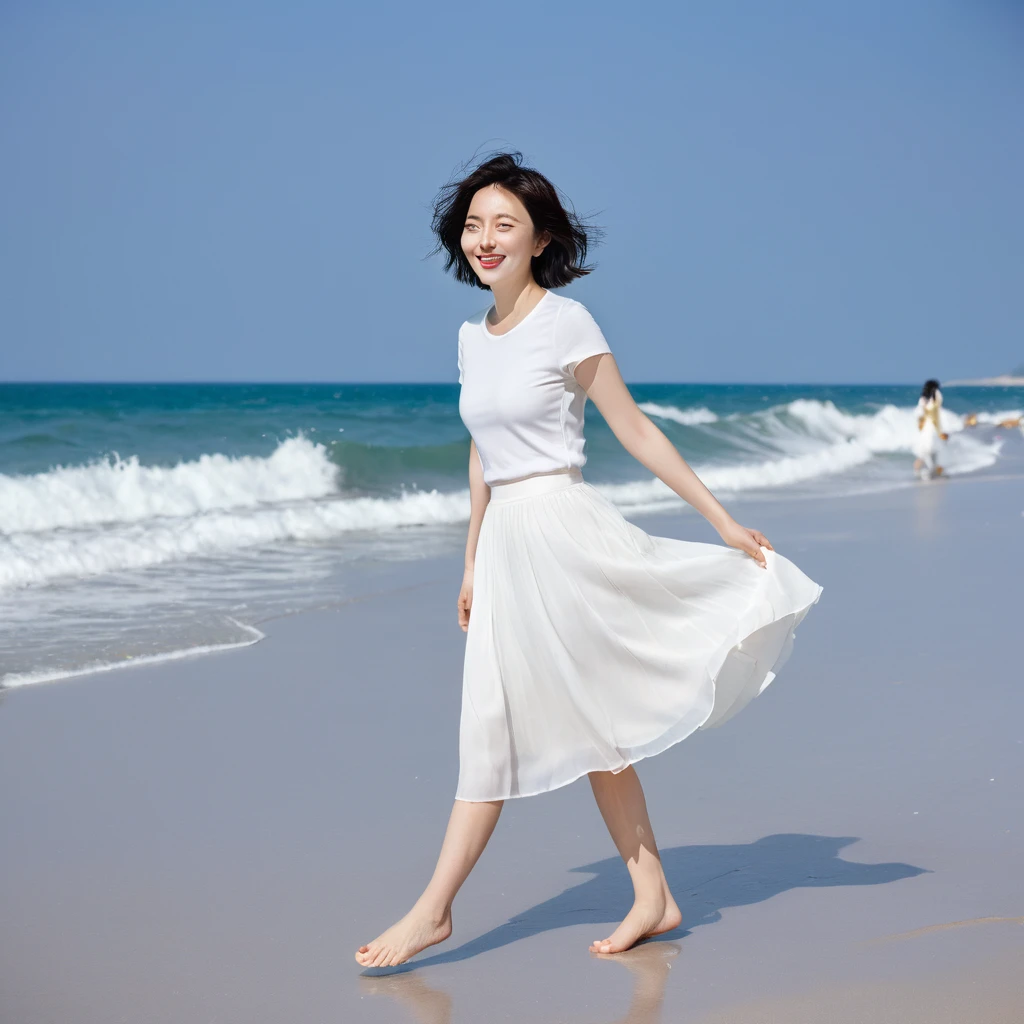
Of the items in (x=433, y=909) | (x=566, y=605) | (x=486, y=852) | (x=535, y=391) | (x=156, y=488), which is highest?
(x=535, y=391)

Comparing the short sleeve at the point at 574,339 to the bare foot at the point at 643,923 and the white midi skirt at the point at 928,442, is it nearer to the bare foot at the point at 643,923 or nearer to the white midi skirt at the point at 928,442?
the bare foot at the point at 643,923

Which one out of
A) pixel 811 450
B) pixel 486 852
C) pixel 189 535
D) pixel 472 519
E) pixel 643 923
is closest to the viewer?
pixel 643 923

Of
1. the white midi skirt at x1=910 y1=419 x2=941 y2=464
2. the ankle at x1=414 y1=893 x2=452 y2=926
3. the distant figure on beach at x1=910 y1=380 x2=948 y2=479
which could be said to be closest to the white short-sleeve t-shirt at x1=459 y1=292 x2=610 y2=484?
the ankle at x1=414 y1=893 x2=452 y2=926

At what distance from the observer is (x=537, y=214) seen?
9.93 ft

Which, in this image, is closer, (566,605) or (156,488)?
(566,605)

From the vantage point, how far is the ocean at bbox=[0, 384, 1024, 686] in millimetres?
7227

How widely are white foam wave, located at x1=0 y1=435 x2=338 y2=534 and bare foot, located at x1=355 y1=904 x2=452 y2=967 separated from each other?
33.6ft

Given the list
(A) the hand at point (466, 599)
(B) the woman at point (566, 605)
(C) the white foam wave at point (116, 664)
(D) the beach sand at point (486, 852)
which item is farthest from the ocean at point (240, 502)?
(B) the woman at point (566, 605)

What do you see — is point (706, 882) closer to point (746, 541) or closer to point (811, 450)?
point (746, 541)

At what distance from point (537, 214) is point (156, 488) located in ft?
42.3

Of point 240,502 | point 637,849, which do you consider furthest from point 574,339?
point 240,502

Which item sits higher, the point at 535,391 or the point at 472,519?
the point at 535,391

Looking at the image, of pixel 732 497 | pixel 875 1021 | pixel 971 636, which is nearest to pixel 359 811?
pixel 875 1021

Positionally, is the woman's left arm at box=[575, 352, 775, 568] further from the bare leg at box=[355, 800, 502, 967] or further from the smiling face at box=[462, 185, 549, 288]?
the bare leg at box=[355, 800, 502, 967]
